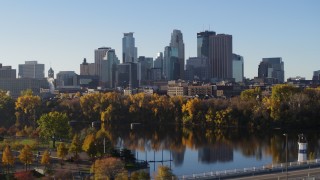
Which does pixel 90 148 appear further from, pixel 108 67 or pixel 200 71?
pixel 200 71

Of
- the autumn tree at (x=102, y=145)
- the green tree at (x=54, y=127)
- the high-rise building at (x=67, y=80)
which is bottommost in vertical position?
the autumn tree at (x=102, y=145)

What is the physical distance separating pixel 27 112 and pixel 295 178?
5350cm

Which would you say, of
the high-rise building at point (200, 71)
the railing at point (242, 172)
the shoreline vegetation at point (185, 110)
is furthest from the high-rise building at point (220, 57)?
the railing at point (242, 172)

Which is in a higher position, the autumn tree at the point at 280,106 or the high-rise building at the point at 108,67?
the high-rise building at the point at 108,67

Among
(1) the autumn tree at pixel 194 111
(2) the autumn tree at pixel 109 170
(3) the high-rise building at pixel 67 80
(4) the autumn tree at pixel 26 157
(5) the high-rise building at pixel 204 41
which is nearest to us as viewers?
(2) the autumn tree at pixel 109 170

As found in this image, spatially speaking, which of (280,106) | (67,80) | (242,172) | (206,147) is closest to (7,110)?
(280,106)

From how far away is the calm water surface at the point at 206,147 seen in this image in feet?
129

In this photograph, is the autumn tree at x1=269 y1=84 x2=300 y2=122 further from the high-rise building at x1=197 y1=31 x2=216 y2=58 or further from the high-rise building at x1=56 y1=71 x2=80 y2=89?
the high-rise building at x1=197 y1=31 x2=216 y2=58

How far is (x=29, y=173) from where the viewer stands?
Answer: 2980 cm

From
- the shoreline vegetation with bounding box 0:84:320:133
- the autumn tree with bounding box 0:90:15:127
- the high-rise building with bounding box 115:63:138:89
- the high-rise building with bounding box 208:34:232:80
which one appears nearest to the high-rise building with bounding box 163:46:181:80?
the high-rise building with bounding box 208:34:232:80

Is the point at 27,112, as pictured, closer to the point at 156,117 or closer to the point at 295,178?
the point at 156,117

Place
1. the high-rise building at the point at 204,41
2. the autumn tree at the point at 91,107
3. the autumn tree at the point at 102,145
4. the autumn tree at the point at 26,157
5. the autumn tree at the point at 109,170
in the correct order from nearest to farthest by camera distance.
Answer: the autumn tree at the point at 109,170
the autumn tree at the point at 26,157
the autumn tree at the point at 102,145
the autumn tree at the point at 91,107
the high-rise building at the point at 204,41

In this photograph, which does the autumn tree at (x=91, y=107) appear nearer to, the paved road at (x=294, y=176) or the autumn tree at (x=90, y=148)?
the autumn tree at (x=90, y=148)

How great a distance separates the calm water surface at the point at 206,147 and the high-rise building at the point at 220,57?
128 m
